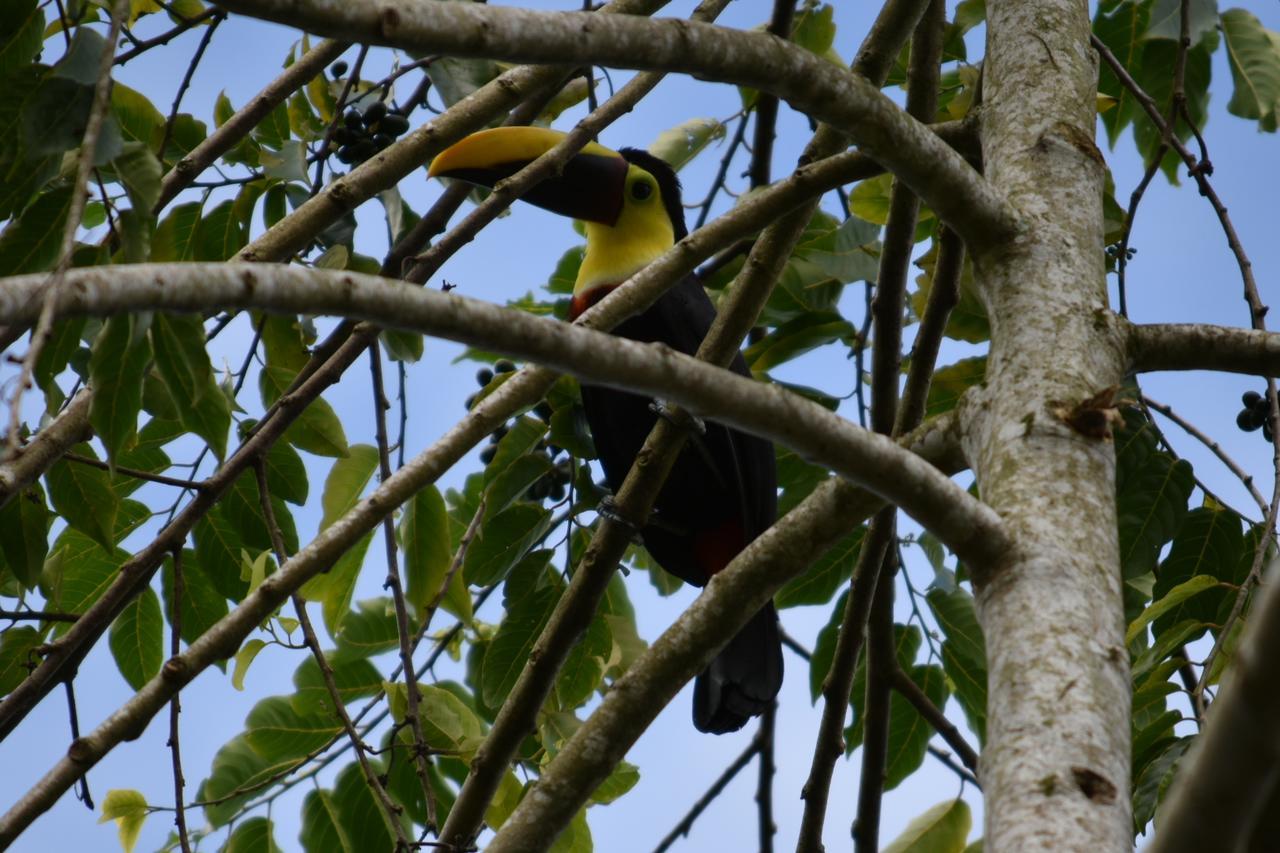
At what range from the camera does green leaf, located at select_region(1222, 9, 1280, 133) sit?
10.2 ft

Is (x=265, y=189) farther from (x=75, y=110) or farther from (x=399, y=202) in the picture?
(x=75, y=110)

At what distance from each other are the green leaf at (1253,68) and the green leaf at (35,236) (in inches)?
96.8

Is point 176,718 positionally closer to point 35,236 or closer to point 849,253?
point 35,236

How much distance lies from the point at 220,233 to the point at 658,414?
4.82 ft

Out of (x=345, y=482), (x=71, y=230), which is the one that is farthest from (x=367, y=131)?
(x=71, y=230)

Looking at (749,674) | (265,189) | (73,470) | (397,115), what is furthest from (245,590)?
(749,674)

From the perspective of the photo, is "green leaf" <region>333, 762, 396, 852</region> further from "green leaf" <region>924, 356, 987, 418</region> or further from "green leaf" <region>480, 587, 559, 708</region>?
"green leaf" <region>924, 356, 987, 418</region>

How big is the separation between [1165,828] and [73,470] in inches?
83.2

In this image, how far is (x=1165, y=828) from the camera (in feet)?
3.17

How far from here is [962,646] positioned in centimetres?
338

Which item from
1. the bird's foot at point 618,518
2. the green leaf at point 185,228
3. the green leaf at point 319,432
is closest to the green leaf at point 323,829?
the green leaf at point 319,432

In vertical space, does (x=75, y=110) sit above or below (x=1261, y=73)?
below

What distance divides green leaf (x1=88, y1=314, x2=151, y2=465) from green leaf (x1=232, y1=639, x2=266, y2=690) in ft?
4.35

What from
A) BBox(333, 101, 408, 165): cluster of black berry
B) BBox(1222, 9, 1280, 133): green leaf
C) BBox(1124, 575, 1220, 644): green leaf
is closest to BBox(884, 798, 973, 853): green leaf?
BBox(1124, 575, 1220, 644): green leaf
